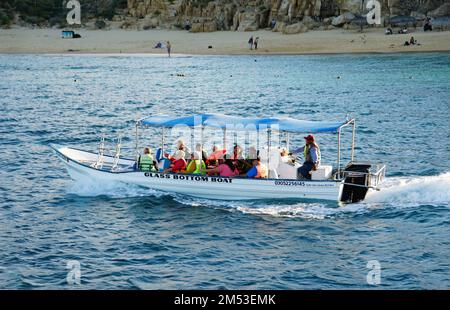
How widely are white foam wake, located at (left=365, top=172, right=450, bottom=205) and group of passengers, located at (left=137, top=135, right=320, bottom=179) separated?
2.78 metres

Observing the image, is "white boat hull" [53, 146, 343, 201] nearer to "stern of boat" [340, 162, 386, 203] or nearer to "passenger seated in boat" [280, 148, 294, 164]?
"stern of boat" [340, 162, 386, 203]

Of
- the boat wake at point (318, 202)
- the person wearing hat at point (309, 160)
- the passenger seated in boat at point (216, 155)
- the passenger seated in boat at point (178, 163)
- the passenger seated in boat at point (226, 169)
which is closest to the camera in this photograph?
the boat wake at point (318, 202)

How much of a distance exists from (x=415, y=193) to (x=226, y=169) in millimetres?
7497

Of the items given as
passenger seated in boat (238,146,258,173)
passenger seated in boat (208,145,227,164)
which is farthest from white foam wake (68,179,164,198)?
passenger seated in boat (238,146,258,173)

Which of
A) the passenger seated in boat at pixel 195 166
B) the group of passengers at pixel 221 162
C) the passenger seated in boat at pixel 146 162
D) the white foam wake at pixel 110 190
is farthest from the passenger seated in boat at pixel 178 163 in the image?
the white foam wake at pixel 110 190

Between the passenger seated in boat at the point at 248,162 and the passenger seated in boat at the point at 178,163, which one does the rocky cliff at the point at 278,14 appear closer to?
the passenger seated in boat at the point at 248,162

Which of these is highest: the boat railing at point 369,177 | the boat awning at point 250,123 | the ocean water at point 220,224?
the boat awning at point 250,123

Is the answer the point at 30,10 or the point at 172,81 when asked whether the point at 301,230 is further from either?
the point at 30,10

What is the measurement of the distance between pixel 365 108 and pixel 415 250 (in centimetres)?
3407

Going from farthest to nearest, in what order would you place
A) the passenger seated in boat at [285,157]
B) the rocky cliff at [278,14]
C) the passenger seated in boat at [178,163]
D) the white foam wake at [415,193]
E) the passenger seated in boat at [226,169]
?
the rocky cliff at [278,14], the passenger seated in boat at [178,163], the passenger seated in boat at [285,157], the passenger seated in boat at [226,169], the white foam wake at [415,193]

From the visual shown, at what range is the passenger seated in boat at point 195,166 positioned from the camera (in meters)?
31.0

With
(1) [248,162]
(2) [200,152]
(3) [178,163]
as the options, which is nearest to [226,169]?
(1) [248,162]

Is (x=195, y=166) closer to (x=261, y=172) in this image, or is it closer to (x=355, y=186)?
(x=261, y=172)

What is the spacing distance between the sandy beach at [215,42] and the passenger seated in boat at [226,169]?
6245 centimetres
